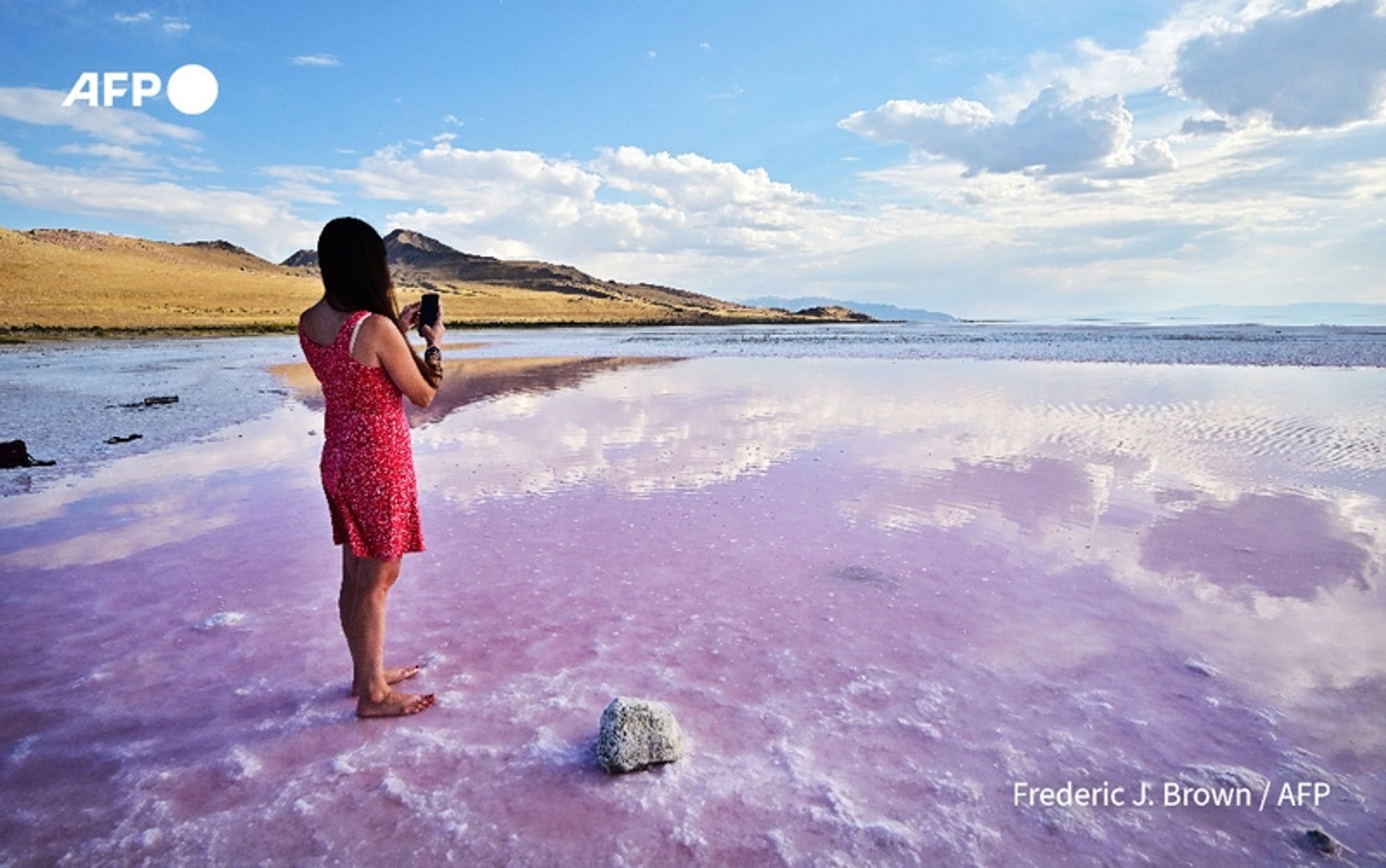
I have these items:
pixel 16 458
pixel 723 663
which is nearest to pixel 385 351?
pixel 723 663

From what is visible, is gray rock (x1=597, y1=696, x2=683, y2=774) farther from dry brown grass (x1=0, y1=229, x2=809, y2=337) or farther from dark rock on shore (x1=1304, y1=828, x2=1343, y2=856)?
dry brown grass (x1=0, y1=229, x2=809, y2=337)

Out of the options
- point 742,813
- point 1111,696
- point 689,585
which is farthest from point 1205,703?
point 689,585

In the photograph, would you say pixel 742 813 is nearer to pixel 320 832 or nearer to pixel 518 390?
pixel 320 832

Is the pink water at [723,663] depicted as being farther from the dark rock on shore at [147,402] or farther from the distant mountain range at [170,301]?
the distant mountain range at [170,301]

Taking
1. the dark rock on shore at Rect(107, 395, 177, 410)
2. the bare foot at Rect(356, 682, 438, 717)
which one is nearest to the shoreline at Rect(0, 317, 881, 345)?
the dark rock on shore at Rect(107, 395, 177, 410)

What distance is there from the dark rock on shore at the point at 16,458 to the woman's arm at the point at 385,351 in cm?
955

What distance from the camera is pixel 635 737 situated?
351cm

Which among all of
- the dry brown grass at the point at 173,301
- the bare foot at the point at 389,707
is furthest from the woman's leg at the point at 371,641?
the dry brown grass at the point at 173,301

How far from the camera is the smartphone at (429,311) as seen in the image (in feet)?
12.9

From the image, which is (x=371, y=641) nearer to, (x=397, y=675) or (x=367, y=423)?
(x=397, y=675)

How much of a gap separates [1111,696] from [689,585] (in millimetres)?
2801

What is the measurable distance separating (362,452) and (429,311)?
0.78 meters

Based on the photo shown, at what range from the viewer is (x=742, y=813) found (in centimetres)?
321

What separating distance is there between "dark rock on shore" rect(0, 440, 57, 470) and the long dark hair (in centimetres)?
950
